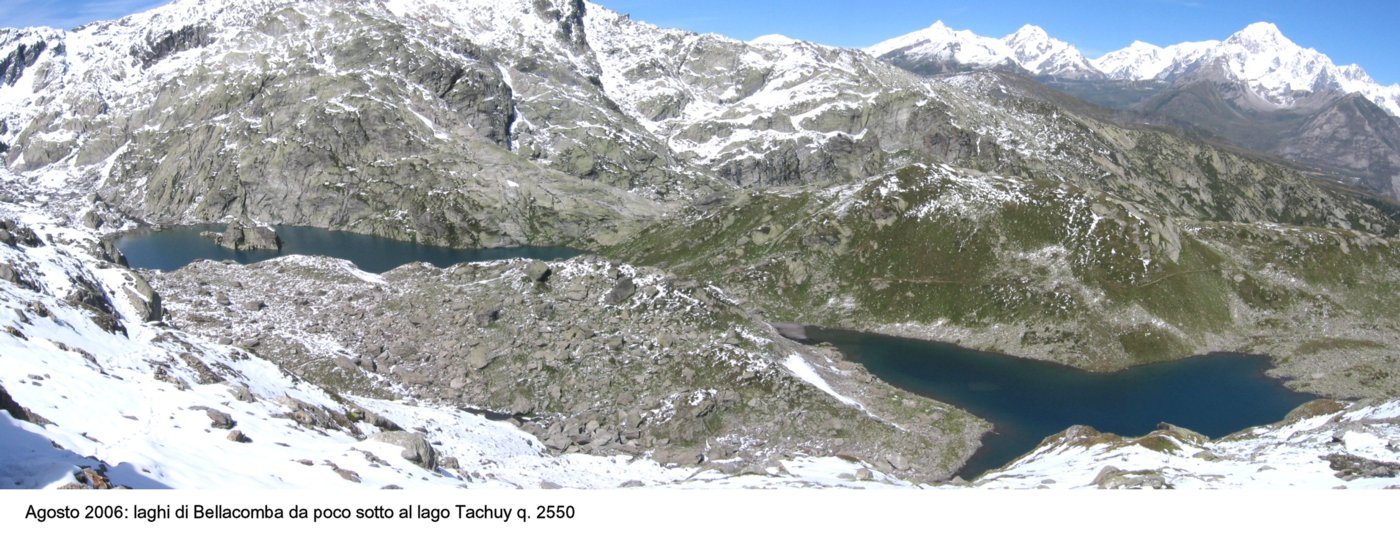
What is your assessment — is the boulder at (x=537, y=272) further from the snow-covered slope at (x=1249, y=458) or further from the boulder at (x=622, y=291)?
the snow-covered slope at (x=1249, y=458)

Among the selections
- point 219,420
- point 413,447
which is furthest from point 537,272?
point 219,420

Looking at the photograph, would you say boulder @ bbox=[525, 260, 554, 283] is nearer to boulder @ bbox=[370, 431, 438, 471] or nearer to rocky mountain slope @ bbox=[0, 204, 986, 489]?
rocky mountain slope @ bbox=[0, 204, 986, 489]

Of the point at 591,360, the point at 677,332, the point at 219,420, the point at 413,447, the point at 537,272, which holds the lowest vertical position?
the point at 413,447

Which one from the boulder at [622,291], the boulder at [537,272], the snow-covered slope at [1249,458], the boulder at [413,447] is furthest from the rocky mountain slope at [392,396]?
the snow-covered slope at [1249,458]

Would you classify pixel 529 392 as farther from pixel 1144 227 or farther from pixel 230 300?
pixel 1144 227

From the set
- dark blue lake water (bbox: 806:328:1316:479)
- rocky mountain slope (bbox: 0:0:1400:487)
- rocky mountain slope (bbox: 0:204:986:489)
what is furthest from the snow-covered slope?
dark blue lake water (bbox: 806:328:1316:479)

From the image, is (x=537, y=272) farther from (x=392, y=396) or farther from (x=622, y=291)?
(x=392, y=396)

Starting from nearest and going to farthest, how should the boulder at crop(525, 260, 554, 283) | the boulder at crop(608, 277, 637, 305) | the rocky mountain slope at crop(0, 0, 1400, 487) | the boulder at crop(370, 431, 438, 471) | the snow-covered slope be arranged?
the snow-covered slope < the boulder at crop(370, 431, 438, 471) < the rocky mountain slope at crop(0, 0, 1400, 487) < the boulder at crop(608, 277, 637, 305) < the boulder at crop(525, 260, 554, 283)

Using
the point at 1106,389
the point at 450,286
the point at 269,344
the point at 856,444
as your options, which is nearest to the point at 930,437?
the point at 856,444
